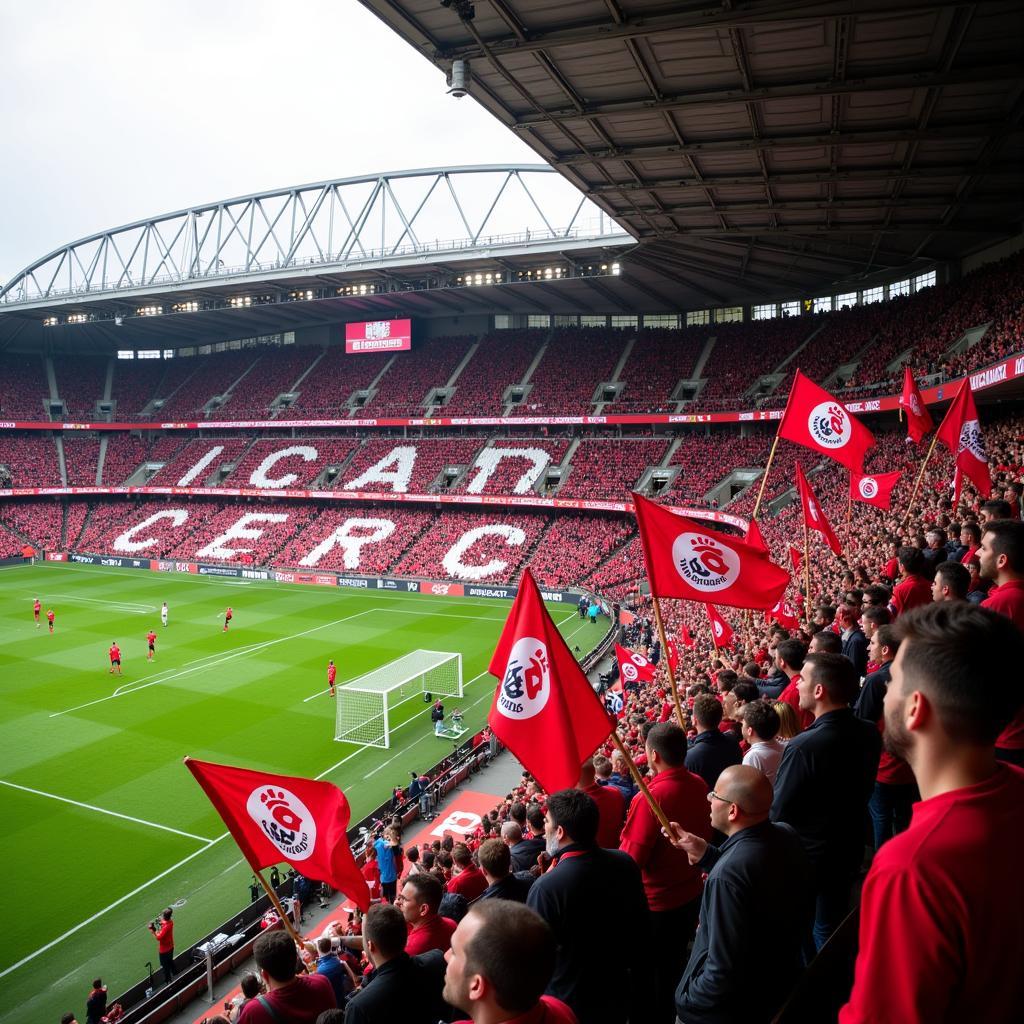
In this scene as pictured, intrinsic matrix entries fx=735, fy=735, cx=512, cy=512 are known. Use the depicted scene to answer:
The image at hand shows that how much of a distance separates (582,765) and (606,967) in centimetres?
216

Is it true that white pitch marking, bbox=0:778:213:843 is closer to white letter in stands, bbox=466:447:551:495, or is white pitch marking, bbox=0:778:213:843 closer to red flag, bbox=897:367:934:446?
red flag, bbox=897:367:934:446

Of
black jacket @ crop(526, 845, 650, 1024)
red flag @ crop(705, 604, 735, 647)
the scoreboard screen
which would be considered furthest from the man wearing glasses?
the scoreboard screen

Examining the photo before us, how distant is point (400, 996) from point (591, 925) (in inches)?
49.1

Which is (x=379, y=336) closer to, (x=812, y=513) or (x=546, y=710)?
(x=812, y=513)

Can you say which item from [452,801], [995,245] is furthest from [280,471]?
[995,245]

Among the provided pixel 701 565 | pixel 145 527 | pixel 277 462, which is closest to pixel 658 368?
pixel 277 462

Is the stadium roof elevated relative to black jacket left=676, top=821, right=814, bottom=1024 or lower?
elevated

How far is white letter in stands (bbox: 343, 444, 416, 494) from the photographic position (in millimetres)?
54125

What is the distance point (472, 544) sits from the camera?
48.5 meters

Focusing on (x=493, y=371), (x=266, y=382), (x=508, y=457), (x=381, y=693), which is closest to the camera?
(x=381, y=693)

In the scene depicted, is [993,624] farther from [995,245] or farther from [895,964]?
[995,245]

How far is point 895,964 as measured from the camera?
1.81 meters

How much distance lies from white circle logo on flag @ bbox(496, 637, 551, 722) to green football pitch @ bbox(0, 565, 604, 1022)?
37.8 feet

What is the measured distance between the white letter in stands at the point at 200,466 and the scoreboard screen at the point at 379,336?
49.7 ft
